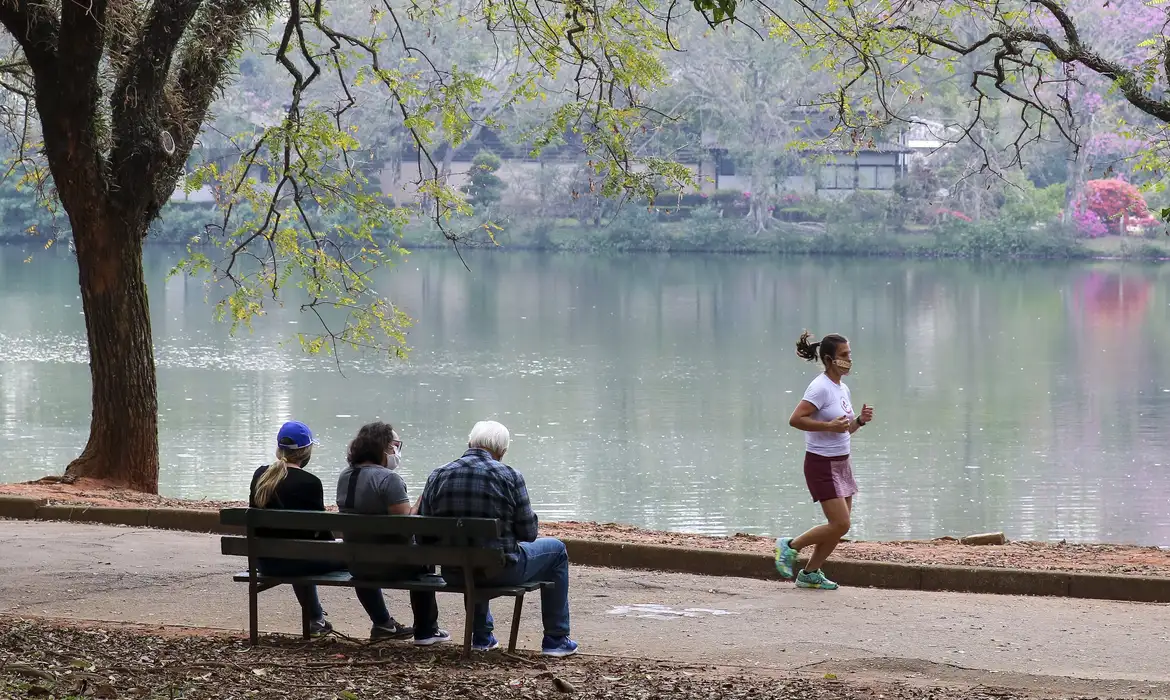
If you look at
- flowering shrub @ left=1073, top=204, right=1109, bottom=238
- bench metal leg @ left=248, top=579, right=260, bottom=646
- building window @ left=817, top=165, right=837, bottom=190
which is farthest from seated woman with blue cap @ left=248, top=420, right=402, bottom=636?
building window @ left=817, top=165, right=837, bottom=190

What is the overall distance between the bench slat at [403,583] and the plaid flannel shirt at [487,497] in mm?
158

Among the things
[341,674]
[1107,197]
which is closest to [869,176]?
[1107,197]

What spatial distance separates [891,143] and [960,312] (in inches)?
1063

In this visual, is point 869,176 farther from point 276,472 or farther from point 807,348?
point 276,472

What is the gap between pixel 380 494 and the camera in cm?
650

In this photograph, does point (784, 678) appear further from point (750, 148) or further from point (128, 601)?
point (750, 148)

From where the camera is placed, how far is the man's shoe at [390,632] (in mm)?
6777

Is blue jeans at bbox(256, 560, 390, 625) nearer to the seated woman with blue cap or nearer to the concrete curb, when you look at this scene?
the seated woman with blue cap

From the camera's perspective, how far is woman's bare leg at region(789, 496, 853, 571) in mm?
8484

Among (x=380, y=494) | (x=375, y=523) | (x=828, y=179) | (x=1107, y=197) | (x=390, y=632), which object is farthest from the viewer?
(x=828, y=179)

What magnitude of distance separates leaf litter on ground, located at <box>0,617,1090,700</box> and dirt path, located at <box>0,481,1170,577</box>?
11.3ft

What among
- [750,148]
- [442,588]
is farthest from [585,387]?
[750,148]

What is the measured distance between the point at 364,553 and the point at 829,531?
3133 millimetres

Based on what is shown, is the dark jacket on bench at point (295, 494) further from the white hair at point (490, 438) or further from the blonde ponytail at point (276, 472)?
the white hair at point (490, 438)
